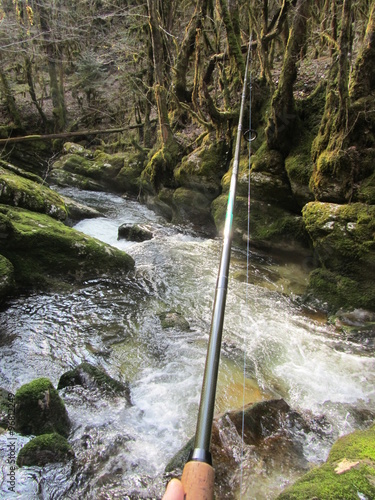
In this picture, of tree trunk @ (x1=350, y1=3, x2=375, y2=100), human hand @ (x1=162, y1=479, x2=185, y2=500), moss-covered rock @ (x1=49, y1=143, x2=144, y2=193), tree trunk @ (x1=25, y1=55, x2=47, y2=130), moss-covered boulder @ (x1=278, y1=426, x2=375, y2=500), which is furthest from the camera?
tree trunk @ (x1=25, y1=55, x2=47, y2=130)

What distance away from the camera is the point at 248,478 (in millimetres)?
2588

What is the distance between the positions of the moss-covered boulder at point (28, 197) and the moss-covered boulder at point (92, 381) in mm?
4607

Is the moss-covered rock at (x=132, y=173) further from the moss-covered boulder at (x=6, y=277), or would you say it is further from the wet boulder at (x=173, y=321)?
the wet boulder at (x=173, y=321)

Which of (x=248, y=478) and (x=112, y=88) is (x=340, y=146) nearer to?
(x=248, y=478)

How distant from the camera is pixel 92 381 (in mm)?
3691

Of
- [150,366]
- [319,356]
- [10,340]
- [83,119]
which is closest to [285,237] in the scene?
[319,356]

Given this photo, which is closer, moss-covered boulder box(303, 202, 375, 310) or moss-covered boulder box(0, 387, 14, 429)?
moss-covered boulder box(0, 387, 14, 429)

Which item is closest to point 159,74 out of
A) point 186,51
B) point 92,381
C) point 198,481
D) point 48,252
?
point 186,51

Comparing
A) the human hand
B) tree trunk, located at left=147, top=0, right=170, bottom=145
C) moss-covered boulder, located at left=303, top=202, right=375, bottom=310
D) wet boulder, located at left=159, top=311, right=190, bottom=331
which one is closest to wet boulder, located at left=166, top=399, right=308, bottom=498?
the human hand

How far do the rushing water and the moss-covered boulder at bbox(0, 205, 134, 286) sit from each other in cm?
41

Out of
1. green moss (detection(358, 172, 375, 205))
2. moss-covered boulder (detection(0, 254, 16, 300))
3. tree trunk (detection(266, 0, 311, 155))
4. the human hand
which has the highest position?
tree trunk (detection(266, 0, 311, 155))

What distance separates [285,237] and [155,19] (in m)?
9.14

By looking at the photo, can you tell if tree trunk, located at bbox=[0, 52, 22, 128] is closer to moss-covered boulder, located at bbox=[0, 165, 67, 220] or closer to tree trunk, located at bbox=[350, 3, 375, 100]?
moss-covered boulder, located at bbox=[0, 165, 67, 220]

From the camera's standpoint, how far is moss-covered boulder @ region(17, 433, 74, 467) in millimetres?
2664
